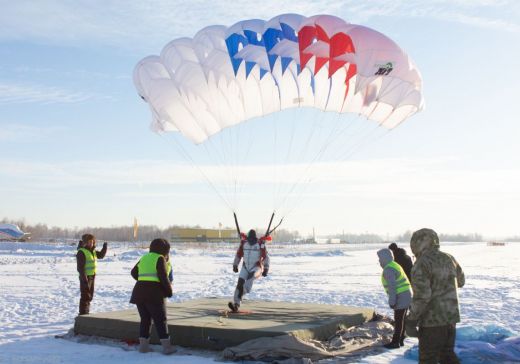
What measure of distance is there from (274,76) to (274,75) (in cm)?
3

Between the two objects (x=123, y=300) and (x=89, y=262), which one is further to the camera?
(x=123, y=300)

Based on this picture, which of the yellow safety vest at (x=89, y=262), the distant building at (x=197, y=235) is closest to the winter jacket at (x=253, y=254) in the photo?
the yellow safety vest at (x=89, y=262)

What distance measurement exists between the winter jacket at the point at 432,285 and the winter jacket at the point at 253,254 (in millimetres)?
4475

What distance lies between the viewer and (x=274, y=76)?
9.77 m

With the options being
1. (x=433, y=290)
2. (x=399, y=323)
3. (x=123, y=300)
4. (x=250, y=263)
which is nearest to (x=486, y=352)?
(x=399, y=323)

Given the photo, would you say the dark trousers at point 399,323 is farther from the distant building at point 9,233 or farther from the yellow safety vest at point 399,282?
the distant building at point 9,233

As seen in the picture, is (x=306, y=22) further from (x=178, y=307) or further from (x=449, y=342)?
(x=449, y=342)

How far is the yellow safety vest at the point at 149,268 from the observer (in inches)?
269

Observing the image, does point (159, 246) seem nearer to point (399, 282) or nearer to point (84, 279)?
point (84, 279)

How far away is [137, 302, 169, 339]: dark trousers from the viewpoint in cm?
685

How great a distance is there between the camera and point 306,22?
366 inches

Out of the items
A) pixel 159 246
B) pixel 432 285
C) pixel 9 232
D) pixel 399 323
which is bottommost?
pixel 399 323

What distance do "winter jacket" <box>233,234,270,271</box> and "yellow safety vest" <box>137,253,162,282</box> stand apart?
2375 mm

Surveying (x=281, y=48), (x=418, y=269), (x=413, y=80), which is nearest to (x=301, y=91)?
(x=281, y=48)
